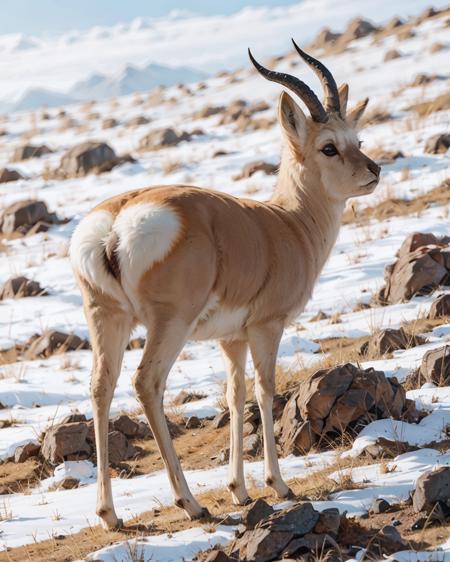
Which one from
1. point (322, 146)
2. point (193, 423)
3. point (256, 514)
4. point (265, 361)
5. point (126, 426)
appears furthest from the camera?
point (193, 423)

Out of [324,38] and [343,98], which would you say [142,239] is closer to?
[343,98]

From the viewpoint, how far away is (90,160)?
68.1 ft

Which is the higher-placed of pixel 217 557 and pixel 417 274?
pixel 417 274

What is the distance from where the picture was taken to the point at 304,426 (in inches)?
252

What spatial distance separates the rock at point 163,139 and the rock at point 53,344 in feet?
40.3

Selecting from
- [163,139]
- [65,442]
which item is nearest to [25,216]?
[163,139]

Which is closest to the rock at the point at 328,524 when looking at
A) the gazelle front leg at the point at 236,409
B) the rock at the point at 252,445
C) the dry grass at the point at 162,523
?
the dry grass at the point at 162,523

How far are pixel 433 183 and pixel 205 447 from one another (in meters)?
8.25

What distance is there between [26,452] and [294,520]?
3.33 metres

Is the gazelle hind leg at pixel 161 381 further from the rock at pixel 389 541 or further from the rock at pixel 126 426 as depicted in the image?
the rock at pixel 126 426

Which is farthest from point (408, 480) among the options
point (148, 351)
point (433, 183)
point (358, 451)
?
point (433, 183)

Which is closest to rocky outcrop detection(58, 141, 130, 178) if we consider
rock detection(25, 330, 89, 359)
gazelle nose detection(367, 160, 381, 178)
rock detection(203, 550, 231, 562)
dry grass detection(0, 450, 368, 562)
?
rock detection(25, 330, 89, 359)

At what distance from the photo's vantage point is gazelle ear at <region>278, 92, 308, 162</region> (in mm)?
6453

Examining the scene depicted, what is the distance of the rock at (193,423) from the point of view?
7605 millimetres
